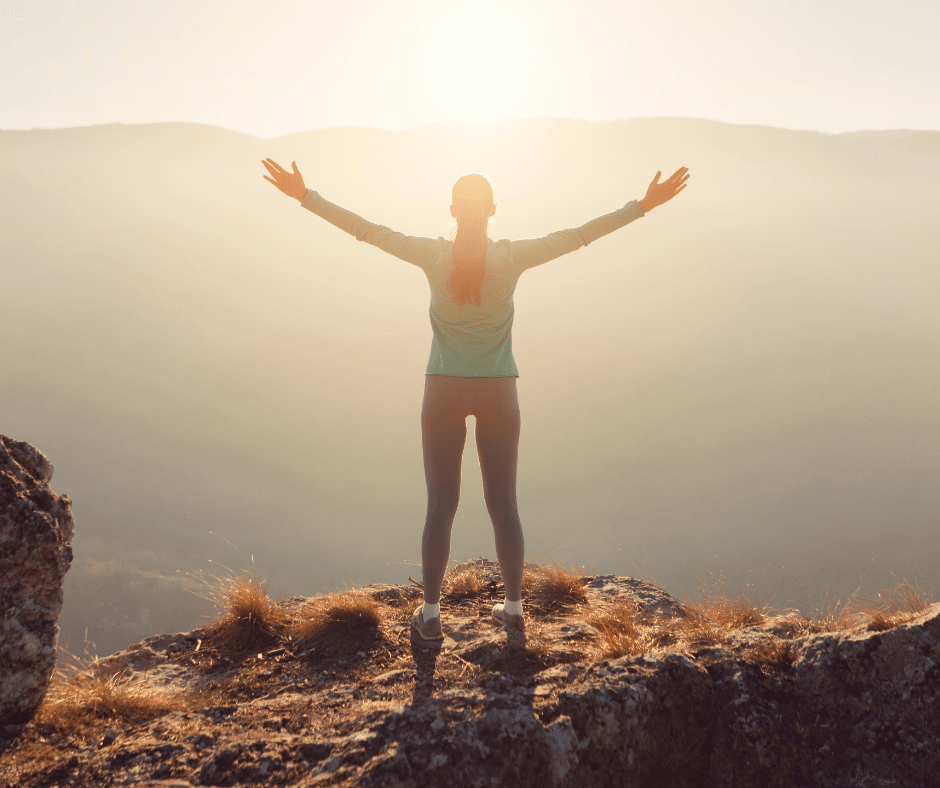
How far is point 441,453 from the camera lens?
2.98 metres

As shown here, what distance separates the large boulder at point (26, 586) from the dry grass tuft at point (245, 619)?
3.47 ft

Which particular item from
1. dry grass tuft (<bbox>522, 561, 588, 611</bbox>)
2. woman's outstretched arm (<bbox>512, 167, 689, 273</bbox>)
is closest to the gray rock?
dry grass tuft (<bbox>522, 561, 588, 611</bbox>)

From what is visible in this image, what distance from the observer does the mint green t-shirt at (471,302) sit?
9.62 ft

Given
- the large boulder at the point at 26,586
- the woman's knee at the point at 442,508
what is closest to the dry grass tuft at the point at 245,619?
the large boulder at the point at 26,586

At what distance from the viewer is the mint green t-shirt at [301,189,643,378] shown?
2932 mm

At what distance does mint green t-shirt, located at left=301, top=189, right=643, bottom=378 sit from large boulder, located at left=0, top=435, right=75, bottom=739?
2056mm

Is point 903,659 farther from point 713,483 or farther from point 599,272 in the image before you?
point 599,272

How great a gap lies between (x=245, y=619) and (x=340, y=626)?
27.2 inches

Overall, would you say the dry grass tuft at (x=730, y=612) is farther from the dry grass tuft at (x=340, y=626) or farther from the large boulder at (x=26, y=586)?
the large boulder at (x=26, y=586)

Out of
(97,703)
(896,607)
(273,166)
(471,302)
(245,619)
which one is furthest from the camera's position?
(245,619)

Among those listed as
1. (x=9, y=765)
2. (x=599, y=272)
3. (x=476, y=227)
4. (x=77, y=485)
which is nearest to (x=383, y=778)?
(x=9, y=765)

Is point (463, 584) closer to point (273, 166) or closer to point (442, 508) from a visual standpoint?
point (442, 508)

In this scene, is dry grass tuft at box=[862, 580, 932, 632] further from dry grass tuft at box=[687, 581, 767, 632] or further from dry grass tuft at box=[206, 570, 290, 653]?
dry grass tuft at box=[206, 570, 290, 653]

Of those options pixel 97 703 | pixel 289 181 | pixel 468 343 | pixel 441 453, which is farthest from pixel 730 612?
pixel 289 181
